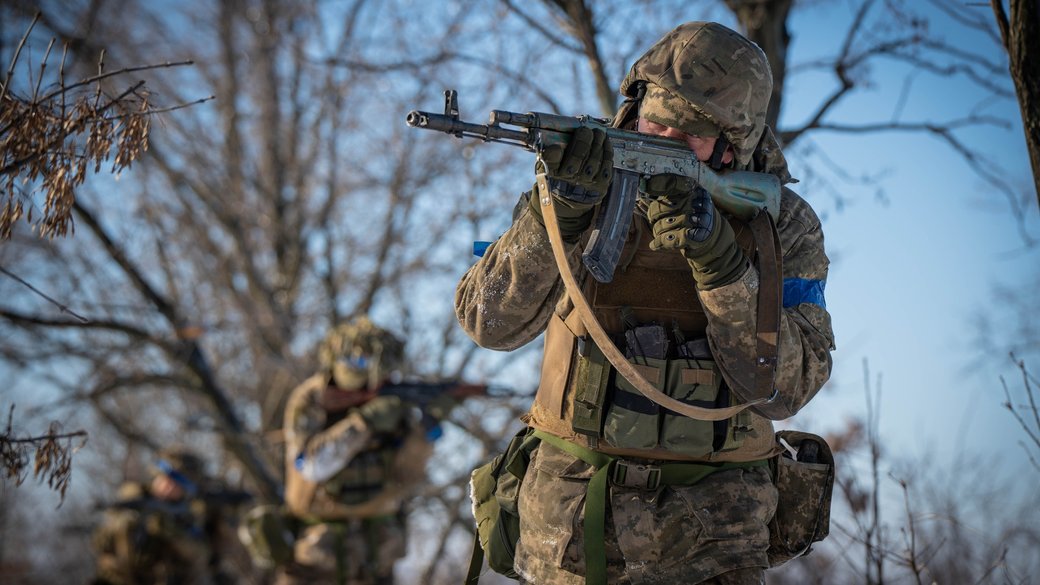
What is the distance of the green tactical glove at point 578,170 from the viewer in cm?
283

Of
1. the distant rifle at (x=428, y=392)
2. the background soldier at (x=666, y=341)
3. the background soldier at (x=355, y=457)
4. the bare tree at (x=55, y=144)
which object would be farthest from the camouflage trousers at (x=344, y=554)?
the background soldier at (x=666, y=341)

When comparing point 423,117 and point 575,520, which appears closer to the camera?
point 423,117

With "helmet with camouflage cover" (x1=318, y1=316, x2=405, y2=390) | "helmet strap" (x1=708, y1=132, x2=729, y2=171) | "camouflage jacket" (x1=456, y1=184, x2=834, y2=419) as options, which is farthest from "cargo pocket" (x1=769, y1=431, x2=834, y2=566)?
"helmet with camouflage cover" (x1=318, y1=316, x2=405, y2=390)

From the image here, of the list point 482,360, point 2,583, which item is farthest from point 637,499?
point 2,583

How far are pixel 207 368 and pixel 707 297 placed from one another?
8.18 metres

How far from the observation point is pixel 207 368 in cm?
1025

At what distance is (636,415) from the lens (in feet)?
9.89

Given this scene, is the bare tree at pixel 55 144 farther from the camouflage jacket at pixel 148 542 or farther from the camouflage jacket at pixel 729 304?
the camouflage jacket at pixel 148 542

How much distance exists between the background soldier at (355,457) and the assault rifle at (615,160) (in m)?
5.41

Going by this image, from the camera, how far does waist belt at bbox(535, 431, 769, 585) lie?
2949 mm

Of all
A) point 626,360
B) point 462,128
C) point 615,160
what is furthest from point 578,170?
point 626,360

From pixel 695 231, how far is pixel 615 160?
1.04 feet

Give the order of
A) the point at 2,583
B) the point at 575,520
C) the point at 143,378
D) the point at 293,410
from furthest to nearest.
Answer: the point at 2,583 < the point at 143,378 < the point at 293,410 < the point at 575,520

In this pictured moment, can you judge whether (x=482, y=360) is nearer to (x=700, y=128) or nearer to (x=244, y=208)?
(x=244, y=208)
